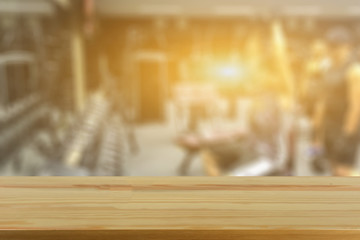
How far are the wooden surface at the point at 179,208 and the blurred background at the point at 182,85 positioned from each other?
360 cm

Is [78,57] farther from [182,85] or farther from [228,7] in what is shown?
[228,7]

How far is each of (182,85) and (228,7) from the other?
186 cm

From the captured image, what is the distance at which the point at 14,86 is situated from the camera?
3936 millimetres

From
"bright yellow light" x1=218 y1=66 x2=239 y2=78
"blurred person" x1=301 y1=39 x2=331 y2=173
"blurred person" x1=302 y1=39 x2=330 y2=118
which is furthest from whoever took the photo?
"bright yellow light" x1=218 y1=66 x2=239 y2=78

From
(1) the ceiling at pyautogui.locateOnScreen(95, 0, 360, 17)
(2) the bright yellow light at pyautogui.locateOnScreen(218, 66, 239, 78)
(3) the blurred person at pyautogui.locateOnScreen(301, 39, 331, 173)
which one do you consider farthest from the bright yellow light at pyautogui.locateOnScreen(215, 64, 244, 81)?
(3) the blurred person at pyautogui.locateOnScreen(301, 39, 331, 173)

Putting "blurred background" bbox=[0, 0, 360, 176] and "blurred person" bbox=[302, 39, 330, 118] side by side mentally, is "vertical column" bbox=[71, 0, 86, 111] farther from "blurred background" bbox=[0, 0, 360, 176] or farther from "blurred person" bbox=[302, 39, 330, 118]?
"blurred person" bbox=[302, 39, 330, 118]

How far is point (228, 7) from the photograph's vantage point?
28.6 feet

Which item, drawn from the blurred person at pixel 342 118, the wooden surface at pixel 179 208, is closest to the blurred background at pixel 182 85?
the blurred person at pixel 342 118

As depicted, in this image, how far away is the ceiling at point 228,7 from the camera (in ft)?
26.9

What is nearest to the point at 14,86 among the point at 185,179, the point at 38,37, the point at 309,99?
the point at 38,37

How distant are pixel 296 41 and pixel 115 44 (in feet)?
13.0

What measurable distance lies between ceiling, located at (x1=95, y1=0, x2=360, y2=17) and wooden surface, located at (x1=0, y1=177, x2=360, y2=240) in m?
7.86

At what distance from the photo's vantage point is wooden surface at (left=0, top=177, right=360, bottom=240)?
353 millimetres

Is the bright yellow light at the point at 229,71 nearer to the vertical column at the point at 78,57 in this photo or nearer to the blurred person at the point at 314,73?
the blurred person at the point at 314,73
